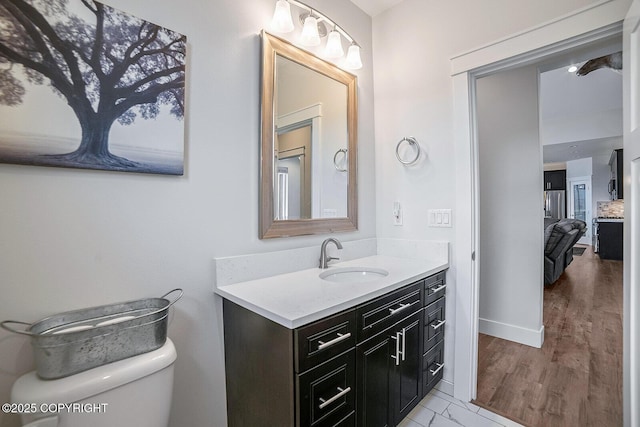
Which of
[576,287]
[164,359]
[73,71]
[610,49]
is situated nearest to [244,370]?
[164,359]

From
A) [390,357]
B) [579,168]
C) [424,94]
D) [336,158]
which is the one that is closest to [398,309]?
[390,357]

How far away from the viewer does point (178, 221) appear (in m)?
1.20

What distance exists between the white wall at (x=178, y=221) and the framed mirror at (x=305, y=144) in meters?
0.07

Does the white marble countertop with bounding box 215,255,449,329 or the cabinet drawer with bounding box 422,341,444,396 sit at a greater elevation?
the white marble countertop with bounding box 215,255,449,329

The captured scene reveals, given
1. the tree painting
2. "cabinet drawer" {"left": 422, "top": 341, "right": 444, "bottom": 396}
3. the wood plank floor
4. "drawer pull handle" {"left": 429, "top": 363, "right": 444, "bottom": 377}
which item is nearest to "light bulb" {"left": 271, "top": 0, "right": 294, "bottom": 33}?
the tree painting

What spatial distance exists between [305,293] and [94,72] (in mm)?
1129

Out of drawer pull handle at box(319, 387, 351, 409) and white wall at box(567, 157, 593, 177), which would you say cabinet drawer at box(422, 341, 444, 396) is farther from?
white wall at box(567, 157, 593, 177)

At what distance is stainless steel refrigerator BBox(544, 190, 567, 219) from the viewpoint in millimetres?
9281

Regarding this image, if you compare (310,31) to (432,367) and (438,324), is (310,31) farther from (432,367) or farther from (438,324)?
(432,367)

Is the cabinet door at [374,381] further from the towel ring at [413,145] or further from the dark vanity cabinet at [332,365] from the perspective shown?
the towel ring at [413,145]

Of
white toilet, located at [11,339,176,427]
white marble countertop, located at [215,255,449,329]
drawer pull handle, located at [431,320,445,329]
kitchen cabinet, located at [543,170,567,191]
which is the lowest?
drawer pull handle, located at [431,320,445,329]

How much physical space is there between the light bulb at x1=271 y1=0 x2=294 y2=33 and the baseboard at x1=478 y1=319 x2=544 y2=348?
2935mm

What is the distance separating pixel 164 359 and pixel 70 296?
0.39 m

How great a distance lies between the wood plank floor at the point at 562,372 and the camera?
5.40 feet
